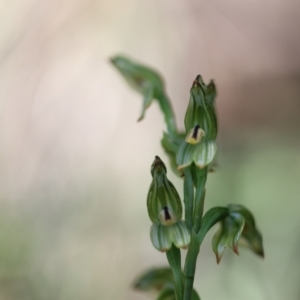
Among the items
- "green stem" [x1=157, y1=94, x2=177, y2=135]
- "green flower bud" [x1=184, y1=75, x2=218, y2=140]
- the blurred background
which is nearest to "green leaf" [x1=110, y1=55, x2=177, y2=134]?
"green stem" [x1=157, y1=94, x2=177, y2=135]

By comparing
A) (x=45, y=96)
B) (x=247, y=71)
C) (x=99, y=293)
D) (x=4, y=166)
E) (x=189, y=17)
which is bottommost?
(x=99, y=293)

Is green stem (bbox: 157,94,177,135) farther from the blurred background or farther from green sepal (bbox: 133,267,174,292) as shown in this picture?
the blurred background

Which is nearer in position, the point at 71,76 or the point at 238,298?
the point at 238,298

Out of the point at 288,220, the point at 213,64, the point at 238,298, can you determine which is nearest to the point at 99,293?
the point at 238,298

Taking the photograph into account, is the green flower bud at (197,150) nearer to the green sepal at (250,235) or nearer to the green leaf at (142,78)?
the green sepal at (250,235)

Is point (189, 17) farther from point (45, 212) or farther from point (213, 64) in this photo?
point (45, 212)

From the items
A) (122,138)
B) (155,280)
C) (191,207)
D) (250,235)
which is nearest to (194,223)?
(191,207)
